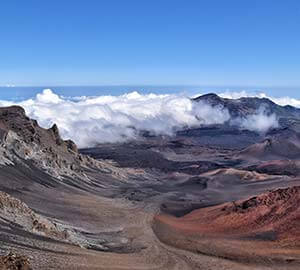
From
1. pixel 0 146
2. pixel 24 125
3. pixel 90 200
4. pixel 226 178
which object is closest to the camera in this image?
pixel 90 200

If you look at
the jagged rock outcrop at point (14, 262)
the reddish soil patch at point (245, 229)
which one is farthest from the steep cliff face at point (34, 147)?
the jagged rock outcrop at point (14, 262)

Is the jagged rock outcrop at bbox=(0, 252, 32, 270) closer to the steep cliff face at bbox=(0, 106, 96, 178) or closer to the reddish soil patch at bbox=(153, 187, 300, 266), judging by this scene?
the reddish soil patch at bbox=(153, 187, 300, 266)

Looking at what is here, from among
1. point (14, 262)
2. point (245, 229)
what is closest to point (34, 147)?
point (245, 229)

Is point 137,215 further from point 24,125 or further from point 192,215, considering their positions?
point 24,125

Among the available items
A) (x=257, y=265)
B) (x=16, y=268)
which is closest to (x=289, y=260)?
(x=257, y=265)

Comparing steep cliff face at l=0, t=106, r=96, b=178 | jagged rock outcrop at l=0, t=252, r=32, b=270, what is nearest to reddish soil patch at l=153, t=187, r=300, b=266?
jagged rock outcrop at l=0, t=252, r=32, b=270

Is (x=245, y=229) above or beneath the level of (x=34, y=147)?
beneath

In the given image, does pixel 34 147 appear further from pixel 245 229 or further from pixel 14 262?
pixel 14 262

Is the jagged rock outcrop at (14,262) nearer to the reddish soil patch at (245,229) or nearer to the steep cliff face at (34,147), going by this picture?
the reddish soil patch at (245,229)
